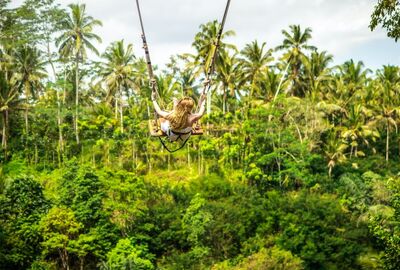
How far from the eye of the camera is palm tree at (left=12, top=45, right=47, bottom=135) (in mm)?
38125

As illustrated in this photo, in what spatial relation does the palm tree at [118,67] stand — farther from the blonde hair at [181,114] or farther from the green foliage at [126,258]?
the blonde hair at [181,114]

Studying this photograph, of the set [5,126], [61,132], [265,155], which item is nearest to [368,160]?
[265,155]

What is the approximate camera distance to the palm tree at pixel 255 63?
1551 inches

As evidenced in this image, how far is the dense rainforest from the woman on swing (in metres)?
8.52

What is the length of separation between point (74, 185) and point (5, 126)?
1344cm

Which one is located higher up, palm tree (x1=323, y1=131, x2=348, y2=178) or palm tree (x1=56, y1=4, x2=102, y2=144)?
palm tree (x1=56, y1=4, x2=102, y2=144)

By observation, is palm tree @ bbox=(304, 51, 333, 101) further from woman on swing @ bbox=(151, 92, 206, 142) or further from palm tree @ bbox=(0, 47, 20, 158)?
woman on swing @ bbox=(151, 92, 206, 142)

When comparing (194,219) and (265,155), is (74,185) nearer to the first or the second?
(194,219)

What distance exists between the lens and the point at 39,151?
38.0m

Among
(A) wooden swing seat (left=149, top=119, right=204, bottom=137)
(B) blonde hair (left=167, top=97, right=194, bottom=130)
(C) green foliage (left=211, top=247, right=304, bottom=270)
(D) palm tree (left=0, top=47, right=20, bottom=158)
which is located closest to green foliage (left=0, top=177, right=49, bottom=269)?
(C) green foliage (left=211, top=247, right=304, bottom=270)

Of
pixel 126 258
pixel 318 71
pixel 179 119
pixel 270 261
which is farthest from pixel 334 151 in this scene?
pixel 179 119

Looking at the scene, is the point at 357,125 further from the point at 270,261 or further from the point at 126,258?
the point at 126,258

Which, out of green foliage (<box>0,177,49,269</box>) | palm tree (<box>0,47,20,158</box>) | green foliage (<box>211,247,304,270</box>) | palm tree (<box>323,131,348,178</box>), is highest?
palm tree (<box>0,47,20,158</box>)

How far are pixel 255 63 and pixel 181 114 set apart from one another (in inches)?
1319
